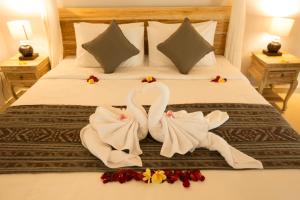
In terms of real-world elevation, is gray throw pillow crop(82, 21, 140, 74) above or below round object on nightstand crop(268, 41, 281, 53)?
above

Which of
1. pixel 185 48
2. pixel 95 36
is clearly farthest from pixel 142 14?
pixel 185 48

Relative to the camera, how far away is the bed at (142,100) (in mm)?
1194

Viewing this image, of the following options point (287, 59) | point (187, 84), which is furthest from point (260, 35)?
point (187, 84)

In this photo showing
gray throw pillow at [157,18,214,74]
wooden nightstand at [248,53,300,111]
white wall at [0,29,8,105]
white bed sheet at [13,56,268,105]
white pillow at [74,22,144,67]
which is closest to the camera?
white bed sheet at [13,56,268,105]

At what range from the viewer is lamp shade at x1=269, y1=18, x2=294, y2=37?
2.77 m

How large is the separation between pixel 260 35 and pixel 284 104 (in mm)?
876

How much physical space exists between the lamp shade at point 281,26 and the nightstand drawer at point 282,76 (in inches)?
17.5

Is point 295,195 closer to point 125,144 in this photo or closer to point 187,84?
point 125,144

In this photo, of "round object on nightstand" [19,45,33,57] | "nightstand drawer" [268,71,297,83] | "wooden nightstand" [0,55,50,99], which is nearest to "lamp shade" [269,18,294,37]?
"nightstand drawer" [268,71,297,83]

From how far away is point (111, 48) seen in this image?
248 cm

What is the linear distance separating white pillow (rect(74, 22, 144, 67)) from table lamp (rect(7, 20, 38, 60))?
1.90ft

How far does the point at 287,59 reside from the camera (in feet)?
9.18

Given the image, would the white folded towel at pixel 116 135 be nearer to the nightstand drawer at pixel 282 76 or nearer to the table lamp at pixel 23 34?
the table lamp at pixel 23 34

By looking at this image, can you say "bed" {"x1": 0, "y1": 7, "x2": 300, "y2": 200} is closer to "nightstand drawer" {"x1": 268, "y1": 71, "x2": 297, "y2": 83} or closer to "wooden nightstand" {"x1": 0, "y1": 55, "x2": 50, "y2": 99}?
"wooden nightstand" {"x1": 0, "y1": 55, "x2": 50, "y2": 99}
